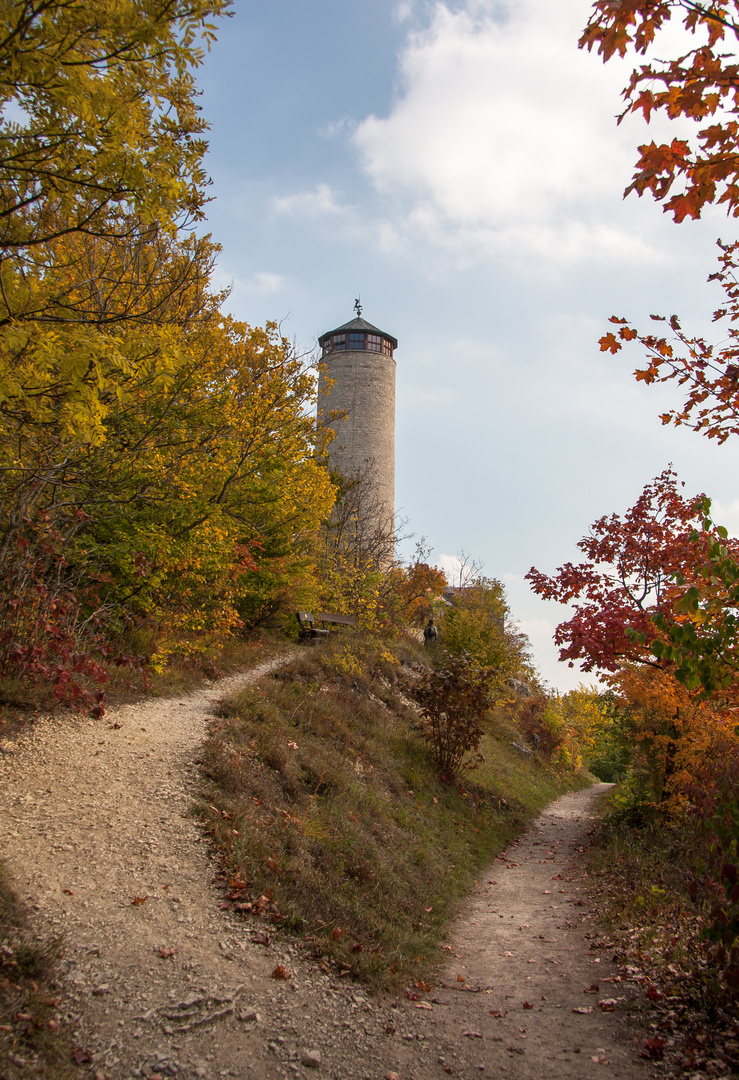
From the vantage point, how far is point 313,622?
1664 centimetres

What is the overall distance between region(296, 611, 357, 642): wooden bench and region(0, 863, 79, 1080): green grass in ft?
40.5

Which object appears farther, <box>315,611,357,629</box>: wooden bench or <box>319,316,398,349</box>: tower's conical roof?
<box>319,316,398,349</box>: tower's conical roof

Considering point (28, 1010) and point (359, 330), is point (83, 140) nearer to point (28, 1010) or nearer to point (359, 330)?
point (28, 1010)

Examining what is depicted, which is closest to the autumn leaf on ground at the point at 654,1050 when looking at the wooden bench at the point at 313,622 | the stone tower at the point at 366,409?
the wooden bench at the point at 313,622

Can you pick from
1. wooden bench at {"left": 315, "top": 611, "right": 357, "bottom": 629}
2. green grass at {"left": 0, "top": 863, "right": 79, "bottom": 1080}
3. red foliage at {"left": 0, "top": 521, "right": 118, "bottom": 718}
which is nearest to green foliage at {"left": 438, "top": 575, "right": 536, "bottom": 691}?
wooden bench at {"left": 315, "top": 611, "right": 357, "bottom": 629}

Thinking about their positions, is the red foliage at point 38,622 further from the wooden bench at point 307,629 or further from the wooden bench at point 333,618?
the wooden bench at point 333,618

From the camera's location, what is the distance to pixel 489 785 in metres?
13.3

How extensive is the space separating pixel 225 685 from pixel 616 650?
639 centimetres

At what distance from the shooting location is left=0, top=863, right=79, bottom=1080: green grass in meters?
2.69

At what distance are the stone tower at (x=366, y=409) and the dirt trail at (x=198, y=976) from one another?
2163 cm

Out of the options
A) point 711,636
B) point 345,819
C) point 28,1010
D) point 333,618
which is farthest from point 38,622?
point 333,618

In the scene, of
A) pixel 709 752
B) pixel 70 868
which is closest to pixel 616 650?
pixel 709 752

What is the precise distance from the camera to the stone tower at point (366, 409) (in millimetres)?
27938

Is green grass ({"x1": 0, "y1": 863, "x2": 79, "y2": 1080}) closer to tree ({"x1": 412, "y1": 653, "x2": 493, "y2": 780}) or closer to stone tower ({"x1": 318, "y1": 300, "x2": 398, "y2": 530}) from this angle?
tree ({"x1": 412, "y1": 653, "x2": 493, "y2": 780})
